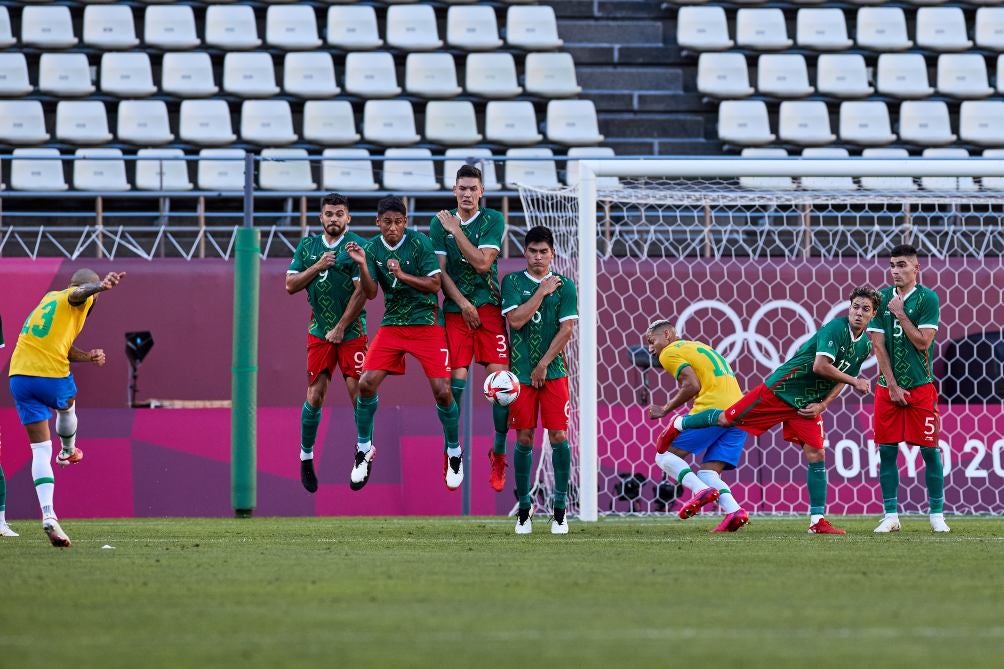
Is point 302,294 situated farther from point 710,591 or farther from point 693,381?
point 710,591

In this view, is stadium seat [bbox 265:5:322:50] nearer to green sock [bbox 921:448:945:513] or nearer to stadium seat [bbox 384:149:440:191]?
stadium seat [bbox 384:149:440:191]

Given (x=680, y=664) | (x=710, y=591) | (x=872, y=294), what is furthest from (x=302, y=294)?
(x=680, y=664)

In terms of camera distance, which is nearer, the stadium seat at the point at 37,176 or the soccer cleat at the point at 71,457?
the soccer cleat at the point at 71,457

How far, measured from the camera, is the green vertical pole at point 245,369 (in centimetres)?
1302

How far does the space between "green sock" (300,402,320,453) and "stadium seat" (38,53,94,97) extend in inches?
332

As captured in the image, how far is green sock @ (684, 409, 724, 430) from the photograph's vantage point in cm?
1034

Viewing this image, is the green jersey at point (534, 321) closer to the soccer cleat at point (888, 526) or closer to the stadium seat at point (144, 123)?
the soccer cleat at point (888, 526)

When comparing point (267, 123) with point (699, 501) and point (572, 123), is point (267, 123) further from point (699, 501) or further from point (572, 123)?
point (699, 501)

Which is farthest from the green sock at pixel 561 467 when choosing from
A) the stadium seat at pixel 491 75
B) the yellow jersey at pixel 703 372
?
the stadium seat at pixel 491 75

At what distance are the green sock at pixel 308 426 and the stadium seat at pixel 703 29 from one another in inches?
383

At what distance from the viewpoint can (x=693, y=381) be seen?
1059cm

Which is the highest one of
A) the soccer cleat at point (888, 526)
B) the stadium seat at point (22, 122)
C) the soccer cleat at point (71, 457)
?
the stadium seat at point (22, 122)

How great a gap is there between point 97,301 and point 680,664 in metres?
11.1

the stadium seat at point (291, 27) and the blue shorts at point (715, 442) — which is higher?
the stadium seat at point (291, 27)
